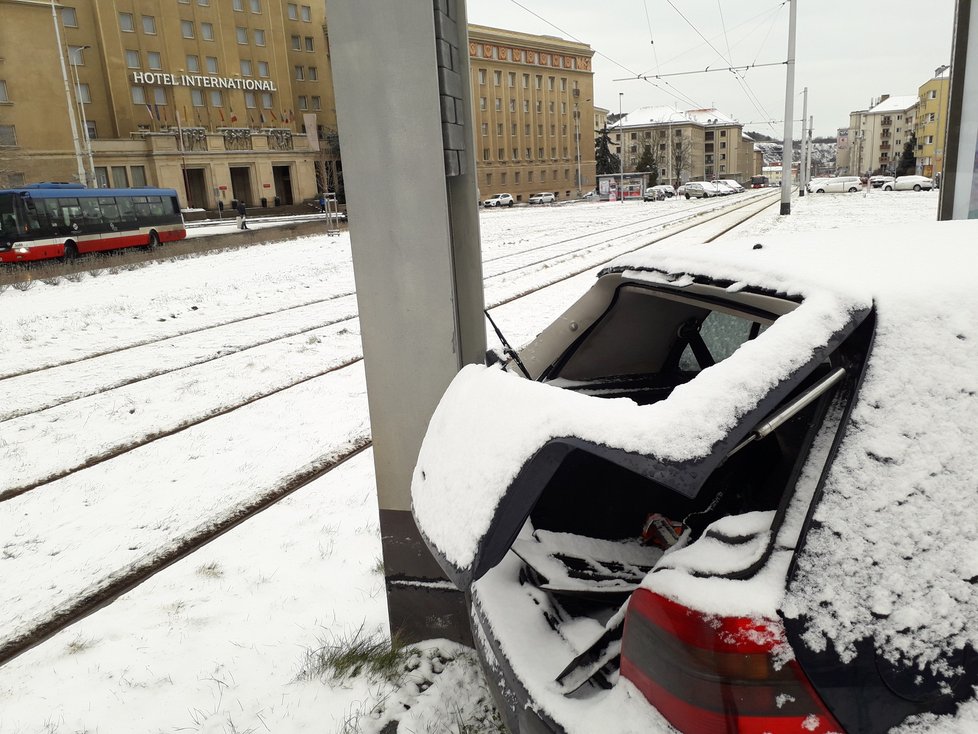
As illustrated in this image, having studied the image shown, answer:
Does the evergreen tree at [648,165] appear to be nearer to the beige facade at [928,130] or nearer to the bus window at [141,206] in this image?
the beige facade at [928,130]

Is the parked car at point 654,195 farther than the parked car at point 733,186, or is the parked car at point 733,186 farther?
the parked car at point 733,186

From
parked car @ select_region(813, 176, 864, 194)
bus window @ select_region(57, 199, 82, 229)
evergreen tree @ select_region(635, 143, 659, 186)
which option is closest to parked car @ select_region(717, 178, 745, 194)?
evergreen tree @ select_region(635, 143, 659, 186)

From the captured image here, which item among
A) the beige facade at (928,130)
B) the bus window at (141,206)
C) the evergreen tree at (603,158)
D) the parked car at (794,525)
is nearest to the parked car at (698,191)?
the beige facade at (928,130)

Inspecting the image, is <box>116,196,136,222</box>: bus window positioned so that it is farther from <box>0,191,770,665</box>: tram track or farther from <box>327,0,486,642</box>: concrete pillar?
<box>327,0,486,642</box>: concrete pillar

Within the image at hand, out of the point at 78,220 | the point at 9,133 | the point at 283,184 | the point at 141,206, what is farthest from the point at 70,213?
the point at 283,184

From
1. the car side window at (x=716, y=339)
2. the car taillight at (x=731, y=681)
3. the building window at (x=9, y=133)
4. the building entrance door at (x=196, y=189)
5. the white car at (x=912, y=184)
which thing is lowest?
the white car at (x=912, y=184)

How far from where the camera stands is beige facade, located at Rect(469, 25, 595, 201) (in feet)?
274

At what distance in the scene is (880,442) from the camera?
1376 millimetres

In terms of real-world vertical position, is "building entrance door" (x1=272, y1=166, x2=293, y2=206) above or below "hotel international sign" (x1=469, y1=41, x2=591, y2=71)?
below

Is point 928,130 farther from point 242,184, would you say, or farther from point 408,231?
point 408,231

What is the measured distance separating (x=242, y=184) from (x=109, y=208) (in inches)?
1662

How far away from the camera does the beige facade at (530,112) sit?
83375mm

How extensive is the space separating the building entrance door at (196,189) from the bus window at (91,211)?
39.1 m

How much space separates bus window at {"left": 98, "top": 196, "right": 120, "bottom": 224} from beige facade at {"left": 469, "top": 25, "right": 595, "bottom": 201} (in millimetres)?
57169
